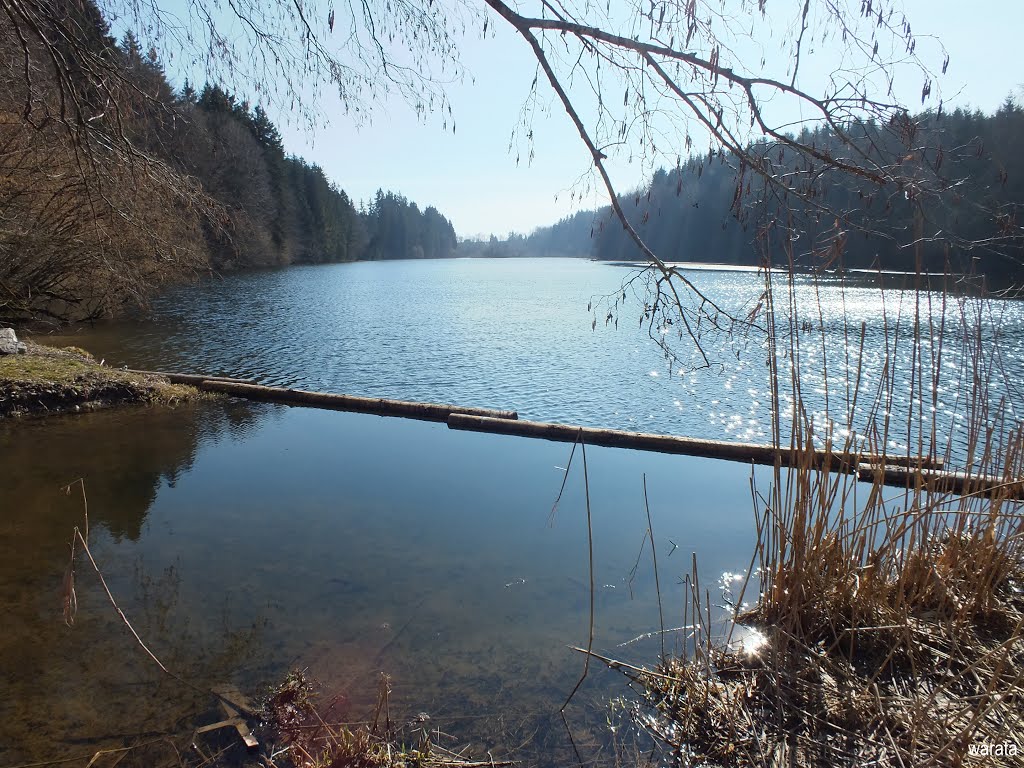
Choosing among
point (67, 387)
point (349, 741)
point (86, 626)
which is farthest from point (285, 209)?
point (349, 741)

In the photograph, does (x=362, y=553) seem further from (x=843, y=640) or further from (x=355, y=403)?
(x=355, y=403)

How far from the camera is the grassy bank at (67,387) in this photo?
8.36 m

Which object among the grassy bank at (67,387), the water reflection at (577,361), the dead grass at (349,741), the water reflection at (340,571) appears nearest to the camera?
the dead grass at (349,741)

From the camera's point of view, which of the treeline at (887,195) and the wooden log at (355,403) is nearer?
the treeline at (887,195)

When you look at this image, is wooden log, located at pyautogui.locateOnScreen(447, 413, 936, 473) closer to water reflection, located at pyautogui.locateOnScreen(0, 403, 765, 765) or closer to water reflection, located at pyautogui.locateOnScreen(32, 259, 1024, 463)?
water reflection, located at pyautogui.locateOnScreen(0, 403, 765, 765)

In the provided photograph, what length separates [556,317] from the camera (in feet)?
78.6

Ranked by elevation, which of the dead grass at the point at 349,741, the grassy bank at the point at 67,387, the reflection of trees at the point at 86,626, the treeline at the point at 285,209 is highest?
the treeline at the point at 285,209

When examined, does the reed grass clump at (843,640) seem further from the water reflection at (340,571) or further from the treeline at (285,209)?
the treeline at (285,209)

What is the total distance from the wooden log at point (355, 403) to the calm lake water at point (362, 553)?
0.26 m

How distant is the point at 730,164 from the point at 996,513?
89.5 inches

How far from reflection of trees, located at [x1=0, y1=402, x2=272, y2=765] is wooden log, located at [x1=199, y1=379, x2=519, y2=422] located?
2.93m

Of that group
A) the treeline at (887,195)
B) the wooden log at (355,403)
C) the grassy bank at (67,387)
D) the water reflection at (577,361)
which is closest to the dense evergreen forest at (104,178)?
the water reflection at (577,361)

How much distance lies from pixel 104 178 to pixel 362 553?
3.32m

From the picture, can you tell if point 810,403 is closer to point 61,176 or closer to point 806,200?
point 806,200
